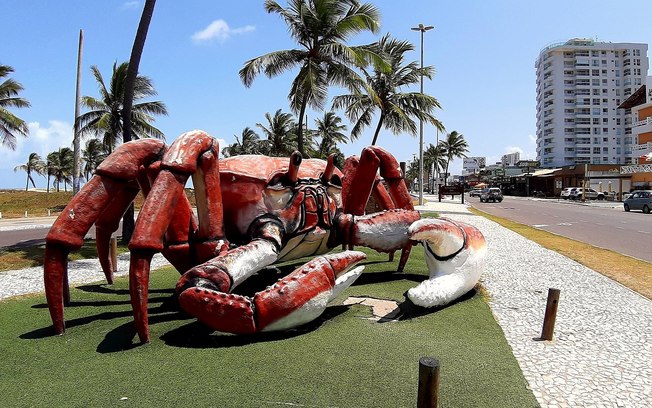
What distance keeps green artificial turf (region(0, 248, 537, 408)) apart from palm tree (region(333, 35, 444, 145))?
15790mm

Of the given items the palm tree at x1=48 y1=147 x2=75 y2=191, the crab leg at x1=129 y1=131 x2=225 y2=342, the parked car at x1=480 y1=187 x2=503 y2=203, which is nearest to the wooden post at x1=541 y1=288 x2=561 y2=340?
the crab leg at x1=129 y1=131 x2=225 y2=342

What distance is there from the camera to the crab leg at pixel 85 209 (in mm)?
3576

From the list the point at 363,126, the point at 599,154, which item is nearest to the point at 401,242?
the point at 363,126

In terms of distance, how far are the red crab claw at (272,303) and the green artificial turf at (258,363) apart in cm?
33

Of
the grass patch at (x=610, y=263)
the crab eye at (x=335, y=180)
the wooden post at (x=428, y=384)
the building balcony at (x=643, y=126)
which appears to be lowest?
the grass patch at (x=610, y=263)

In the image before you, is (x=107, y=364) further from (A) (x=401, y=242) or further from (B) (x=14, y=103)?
(B) (x=14, y=103)

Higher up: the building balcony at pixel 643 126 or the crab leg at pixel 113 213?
the building balcony at pixel 643 126

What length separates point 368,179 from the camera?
535 centimetres

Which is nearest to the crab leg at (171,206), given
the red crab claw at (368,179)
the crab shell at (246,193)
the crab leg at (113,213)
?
the crab shell at (246,193)

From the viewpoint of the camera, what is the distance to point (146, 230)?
3.30 m

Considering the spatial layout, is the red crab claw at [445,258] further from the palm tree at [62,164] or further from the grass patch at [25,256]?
the palm tree at [62,164]

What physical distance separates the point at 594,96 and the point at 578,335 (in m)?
93.2

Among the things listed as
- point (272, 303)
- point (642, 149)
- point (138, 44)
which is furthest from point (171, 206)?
point (642, 149)

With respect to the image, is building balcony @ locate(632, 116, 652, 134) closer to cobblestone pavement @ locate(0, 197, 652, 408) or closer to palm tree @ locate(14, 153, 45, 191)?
cobblestone pavement @ locate(0, 197, 652, 408)
